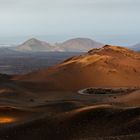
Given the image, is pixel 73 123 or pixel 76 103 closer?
pixel 73 123

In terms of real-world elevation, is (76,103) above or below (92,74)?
below

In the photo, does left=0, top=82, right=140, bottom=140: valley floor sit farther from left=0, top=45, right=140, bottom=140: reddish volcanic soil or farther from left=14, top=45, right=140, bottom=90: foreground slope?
left=14, top=45, right=140, bottom=90: foreground slope

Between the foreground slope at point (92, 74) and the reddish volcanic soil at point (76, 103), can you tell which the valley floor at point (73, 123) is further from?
the foreground slope at point (92, 74)

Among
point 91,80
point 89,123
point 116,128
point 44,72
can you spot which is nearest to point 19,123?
point 89,123

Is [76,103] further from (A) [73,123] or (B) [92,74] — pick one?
(B) [92,74]

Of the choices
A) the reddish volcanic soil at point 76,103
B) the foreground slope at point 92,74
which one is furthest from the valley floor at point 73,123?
the foreground slope at point 92,74

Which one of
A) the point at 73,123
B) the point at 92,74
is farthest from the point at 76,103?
the point at 92,74

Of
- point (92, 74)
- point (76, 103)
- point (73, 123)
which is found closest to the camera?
point (73, 123)

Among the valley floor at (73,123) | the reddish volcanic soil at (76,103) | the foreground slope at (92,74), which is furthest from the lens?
the foreground slope at (92,74)

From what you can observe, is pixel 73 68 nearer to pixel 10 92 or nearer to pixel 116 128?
pixel 10 92
